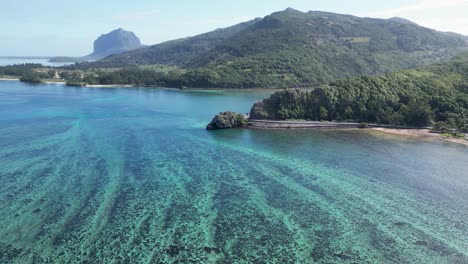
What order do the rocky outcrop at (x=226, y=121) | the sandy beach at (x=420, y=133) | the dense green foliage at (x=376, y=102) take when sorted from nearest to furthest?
the sandy beach at (x=420, y=133) < the rocky outcrop at (x=226, y=121) < the dense green foliage at (x=376, y=102)

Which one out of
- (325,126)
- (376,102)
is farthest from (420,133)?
(325,126)

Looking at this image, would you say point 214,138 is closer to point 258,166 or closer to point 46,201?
point 258,166

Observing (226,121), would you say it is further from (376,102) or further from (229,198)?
(229,198)

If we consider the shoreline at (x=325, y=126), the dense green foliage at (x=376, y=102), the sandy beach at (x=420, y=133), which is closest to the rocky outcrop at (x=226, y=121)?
the shoreline at (x=325, y=126)

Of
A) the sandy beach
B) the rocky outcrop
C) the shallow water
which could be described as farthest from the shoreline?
the shallow water

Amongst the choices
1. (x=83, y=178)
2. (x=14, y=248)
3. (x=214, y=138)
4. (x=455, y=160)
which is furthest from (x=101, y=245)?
(x=455, y=160)

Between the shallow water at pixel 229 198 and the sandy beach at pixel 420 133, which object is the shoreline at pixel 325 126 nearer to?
the sandy beach at pixel 420 133

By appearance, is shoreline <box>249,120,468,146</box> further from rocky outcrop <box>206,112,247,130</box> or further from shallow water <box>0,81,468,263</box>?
shallow water <box>0,81,468,263</box>
